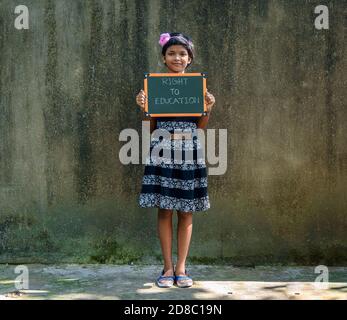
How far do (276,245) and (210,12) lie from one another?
1995mm

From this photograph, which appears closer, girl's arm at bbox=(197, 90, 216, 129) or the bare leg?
girl's arm at bbox=(197, 90, 216, 129)

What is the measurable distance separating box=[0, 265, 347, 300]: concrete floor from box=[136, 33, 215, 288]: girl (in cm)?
19

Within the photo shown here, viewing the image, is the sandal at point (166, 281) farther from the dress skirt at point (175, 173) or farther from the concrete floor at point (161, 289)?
the dress skirt at point (175, 173)

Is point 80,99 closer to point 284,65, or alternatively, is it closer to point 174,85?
point 174,85

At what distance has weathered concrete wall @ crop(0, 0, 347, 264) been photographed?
13.8 ft

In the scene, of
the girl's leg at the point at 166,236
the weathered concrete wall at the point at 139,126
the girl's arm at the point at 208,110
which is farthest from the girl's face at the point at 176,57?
the girl's leg at the point at 166,236

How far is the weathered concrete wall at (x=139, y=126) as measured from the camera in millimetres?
4195

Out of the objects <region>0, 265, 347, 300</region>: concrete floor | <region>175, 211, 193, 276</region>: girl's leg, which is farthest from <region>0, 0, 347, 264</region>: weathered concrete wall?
<region>175, 211, 193, 276</region>: girl's leg

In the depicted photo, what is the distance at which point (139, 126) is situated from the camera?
420 centimetres

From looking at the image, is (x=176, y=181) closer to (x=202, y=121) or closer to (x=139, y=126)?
(x=202, y=121)

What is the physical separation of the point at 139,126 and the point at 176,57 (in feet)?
2.52

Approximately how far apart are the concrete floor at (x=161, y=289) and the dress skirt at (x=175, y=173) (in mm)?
592

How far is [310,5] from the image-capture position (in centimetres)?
418

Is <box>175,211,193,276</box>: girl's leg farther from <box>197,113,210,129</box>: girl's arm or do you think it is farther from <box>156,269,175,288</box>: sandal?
<box>197,113,210,129</box>: girl's arm
